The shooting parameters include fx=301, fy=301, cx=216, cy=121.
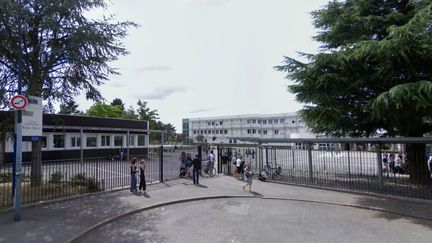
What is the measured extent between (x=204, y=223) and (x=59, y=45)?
9137mm

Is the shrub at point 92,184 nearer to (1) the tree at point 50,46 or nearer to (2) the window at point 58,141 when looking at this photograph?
(1) the tree at point 50,46

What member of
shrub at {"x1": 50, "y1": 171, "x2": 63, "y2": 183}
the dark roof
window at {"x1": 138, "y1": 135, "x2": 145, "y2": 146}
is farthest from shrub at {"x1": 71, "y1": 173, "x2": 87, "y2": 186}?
window at {"x1": 138, "y1": 135, "x2": 145, "y2": 146}

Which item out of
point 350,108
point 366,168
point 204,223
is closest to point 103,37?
point 204,223

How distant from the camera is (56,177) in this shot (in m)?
12.6

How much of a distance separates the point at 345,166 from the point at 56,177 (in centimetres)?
1380

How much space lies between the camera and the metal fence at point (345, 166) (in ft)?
45.2

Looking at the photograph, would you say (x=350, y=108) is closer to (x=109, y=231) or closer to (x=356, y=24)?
(x=356, y=24)

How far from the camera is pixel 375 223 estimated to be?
9.37m

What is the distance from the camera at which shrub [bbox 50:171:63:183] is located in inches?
495

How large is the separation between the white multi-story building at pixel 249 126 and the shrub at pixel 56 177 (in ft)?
214

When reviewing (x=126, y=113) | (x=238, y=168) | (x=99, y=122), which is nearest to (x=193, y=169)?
(x=238, y=168)

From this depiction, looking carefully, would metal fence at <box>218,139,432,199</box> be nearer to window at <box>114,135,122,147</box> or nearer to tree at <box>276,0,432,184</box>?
tree at <box>276,0,432,184</box>

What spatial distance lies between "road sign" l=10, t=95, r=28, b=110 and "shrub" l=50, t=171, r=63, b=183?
4845 mm

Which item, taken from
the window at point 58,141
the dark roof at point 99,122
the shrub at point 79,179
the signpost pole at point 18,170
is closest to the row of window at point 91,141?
the window at point 58,141
